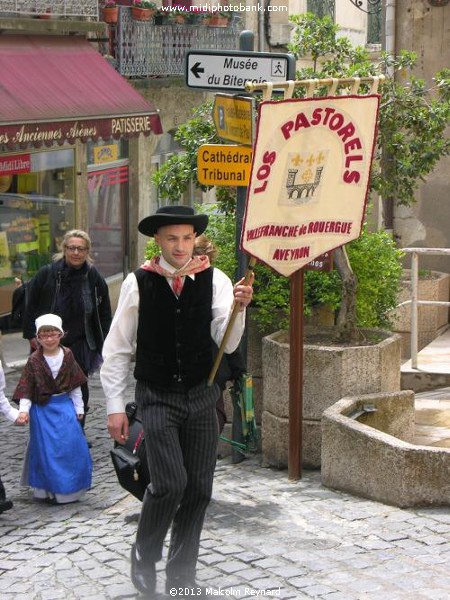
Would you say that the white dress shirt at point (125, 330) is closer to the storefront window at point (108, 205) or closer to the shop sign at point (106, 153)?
the storefront window at point (108, 205)

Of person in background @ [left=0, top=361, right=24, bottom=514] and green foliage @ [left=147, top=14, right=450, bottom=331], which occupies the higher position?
green foliage @ [left=147, top=14, right=450, bottom=331]

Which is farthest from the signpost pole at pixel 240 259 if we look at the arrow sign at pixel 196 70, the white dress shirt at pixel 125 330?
the white dress shirt at pixel 125 330

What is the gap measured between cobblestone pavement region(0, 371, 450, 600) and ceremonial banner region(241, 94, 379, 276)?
1388 millimetres

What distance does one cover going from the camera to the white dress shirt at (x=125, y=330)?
6.41 meters

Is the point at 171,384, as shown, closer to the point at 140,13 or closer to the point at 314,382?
the point at 314,382

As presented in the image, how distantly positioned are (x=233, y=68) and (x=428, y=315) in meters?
5.49

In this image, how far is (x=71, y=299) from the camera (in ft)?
32.2

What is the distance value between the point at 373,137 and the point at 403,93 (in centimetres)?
168

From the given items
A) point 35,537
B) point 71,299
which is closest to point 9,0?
point 71,299

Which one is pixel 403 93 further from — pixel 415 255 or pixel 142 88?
pixel 142 88

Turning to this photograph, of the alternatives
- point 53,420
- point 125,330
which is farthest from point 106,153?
point 125,330

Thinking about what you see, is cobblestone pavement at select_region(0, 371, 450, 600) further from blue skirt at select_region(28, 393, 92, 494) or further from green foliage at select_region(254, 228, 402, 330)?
green foliage at select_region(254, 228, 402, 330)

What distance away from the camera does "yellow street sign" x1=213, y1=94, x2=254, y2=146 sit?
27.8ft

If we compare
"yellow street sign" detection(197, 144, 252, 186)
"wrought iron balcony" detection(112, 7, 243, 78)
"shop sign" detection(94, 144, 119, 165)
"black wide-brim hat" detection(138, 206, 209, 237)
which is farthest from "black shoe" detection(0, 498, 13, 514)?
"wrought iron balcony" detection(112, 7, 243, 78)
